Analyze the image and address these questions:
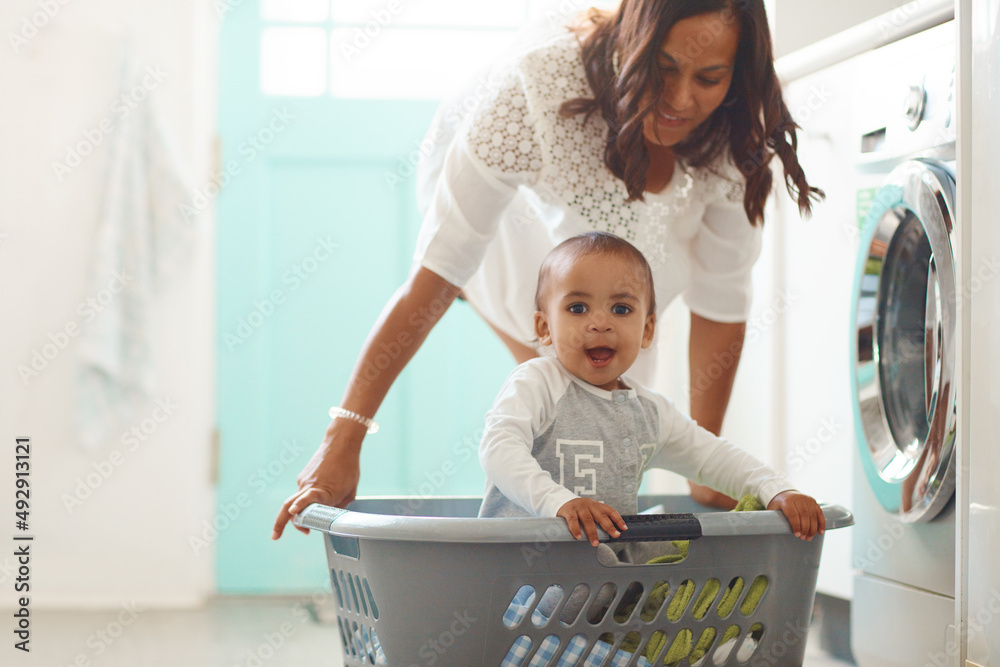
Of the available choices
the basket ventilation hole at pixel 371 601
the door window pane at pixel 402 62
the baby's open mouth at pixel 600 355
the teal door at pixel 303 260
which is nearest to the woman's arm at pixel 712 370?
the baby's open mouth at pixel 600 355

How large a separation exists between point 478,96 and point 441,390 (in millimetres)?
1064

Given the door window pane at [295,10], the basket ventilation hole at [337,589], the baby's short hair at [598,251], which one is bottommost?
the basket ventilation hole at [337,589]

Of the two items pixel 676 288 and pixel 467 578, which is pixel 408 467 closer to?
pixel 676 288

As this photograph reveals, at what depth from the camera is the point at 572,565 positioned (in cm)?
74

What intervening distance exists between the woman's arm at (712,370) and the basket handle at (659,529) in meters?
0.39

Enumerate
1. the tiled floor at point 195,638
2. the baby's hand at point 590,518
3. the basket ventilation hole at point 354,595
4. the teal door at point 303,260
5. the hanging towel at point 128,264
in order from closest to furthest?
the baby's hand at point 590,518
the basket ventilation hole at point 354,595
the tiled floor at point 195,638
the hanging towel at point 128,264
the teal door at point 303,260

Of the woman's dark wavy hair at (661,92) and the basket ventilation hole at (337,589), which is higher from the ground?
the woman's dark wavy hair at (661,92)

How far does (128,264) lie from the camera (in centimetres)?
193

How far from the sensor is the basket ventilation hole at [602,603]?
0.77 metres

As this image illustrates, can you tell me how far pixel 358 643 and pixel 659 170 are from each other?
2.07ft

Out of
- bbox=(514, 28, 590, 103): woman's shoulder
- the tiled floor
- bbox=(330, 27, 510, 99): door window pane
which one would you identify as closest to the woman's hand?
bbox=(514, 28, 590, 103): woman's shoulder

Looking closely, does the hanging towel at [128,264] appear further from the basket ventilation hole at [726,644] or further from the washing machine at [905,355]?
the basket ventilation hole at [726,644]

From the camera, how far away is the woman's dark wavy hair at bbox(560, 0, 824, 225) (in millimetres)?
929

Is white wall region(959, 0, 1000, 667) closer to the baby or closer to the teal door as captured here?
the baby
